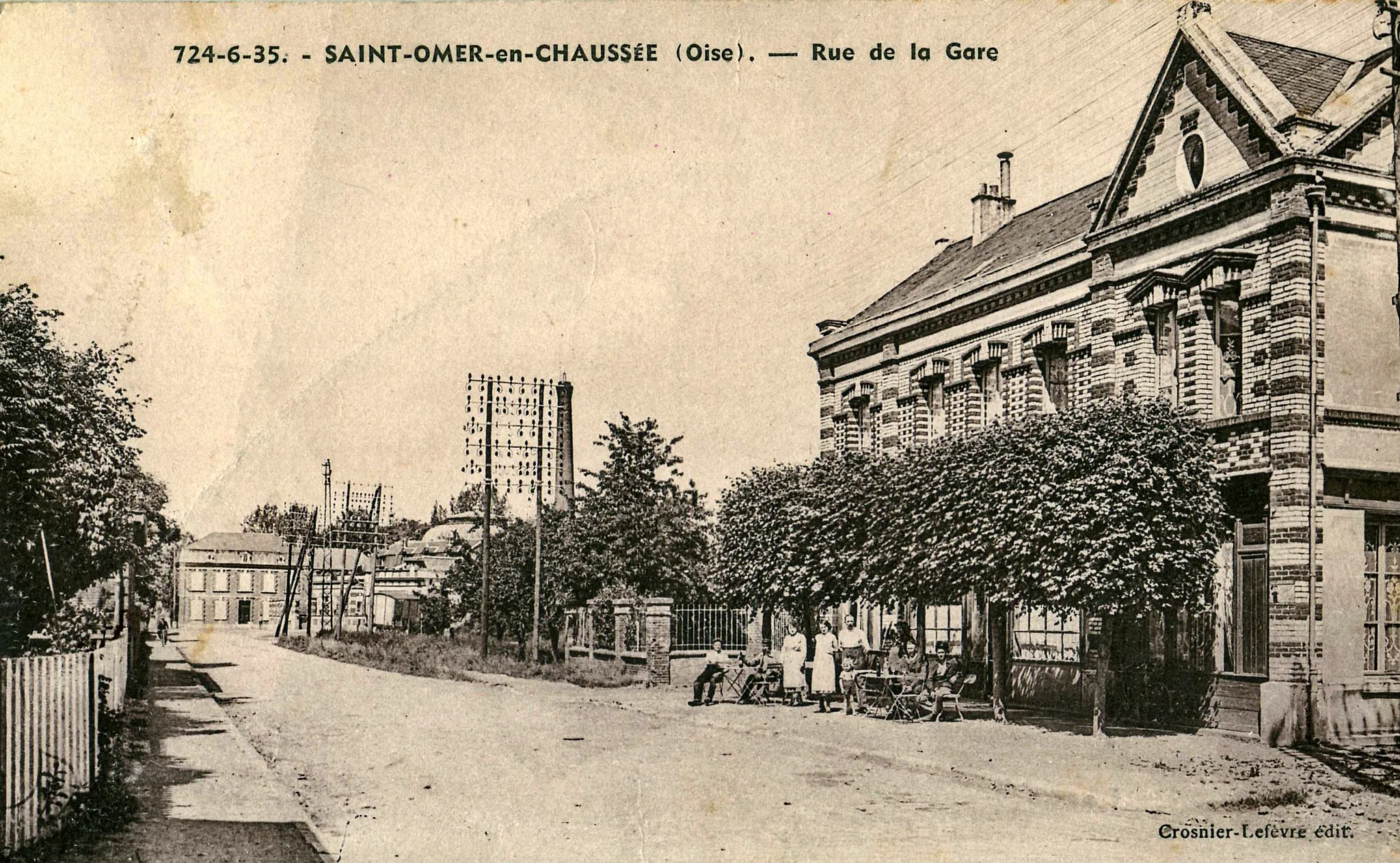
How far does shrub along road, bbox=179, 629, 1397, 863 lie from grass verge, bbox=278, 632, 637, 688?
8096mm

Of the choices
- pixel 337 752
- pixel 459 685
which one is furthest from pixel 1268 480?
pixel 459 685

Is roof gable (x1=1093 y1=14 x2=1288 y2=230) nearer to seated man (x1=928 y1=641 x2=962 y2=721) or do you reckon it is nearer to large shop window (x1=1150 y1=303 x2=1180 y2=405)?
large shop window (x1=1150 y1=303 x2=1180 y2=405)

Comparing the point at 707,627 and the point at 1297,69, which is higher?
the point at 1297,69

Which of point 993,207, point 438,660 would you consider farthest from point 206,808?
point 438,660

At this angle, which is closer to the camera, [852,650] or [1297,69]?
[1297,69]

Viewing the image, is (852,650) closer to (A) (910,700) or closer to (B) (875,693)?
(B) (875,693)

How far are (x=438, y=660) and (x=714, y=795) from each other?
25.5m

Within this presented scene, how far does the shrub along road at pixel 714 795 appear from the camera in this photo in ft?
29.8

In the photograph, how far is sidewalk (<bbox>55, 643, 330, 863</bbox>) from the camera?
28.0 feet

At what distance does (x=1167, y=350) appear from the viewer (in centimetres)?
1795

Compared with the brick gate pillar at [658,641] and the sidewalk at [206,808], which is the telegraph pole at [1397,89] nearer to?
the sidewalk at [206,808]

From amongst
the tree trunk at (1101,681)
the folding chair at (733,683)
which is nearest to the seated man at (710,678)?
the folding chair at (733,683)

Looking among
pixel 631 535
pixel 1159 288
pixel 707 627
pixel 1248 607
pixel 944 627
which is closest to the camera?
pixel 1248 607

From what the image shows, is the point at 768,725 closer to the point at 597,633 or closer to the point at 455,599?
the point at 597,633
